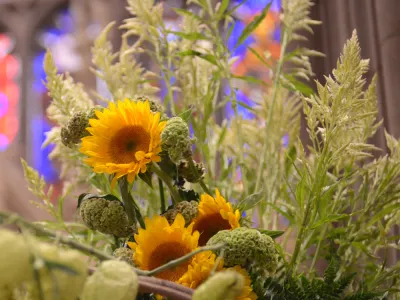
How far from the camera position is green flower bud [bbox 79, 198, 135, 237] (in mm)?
505

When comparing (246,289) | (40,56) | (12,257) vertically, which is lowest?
(246,289)

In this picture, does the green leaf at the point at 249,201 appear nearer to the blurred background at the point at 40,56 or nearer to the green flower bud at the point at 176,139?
the green flower bud at the point at 176,139

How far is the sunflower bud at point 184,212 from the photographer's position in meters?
0.51

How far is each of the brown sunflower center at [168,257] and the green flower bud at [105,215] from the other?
0.05 meters

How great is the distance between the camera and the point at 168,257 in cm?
49

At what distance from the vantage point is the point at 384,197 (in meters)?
0.60

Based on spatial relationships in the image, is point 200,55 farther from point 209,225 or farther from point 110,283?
point 110,283

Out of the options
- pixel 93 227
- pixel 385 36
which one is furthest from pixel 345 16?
pixel 93 227

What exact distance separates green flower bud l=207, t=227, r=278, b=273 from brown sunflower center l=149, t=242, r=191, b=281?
31 millimetres

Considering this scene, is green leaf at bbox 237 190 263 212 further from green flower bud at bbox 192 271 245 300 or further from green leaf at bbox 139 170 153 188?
green flower bud at bbox 192 271 245 300

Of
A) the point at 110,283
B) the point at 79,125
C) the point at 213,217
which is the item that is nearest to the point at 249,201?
the point at 213,217

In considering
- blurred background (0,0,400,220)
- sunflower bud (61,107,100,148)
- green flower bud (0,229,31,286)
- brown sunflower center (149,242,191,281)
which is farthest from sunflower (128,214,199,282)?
blurred background (0,0,400,220)

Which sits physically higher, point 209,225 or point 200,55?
point 200,55

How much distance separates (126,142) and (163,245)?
0.09 meters
